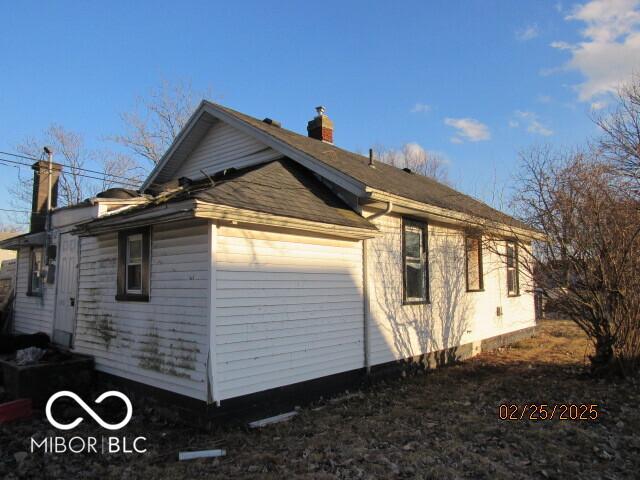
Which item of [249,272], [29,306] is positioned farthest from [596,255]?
[29,306]

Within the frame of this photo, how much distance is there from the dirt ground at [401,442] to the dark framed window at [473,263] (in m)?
4.09

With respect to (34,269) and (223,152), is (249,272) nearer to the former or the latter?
(223,152)

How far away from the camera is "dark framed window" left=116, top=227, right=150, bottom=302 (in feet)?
25.0

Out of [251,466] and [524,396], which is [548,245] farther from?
[251,466]

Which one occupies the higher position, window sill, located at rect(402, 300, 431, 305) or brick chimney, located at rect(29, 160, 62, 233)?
brick chimney, located at rect(29, 160, 62, 233)

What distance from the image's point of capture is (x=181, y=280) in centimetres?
692

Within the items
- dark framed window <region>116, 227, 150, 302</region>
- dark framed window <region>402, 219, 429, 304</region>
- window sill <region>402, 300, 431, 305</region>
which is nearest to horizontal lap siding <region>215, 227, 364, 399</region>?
window sill <region>402, 300, 431, 305</region>

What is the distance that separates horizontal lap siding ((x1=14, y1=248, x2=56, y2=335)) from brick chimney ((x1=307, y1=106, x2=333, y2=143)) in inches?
325

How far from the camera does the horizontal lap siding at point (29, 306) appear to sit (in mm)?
10570

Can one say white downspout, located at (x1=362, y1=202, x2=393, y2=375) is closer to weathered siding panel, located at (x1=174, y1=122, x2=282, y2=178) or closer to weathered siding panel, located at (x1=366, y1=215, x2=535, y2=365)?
weathered siding panel, located at (x1=366, y1=215, x2=535, y2=365)

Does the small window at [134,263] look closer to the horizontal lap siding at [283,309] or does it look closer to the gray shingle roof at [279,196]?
the gray shingle roof at [279,196]

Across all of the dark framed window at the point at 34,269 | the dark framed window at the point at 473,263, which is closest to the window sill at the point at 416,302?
the dark framed window at the point at 473,263

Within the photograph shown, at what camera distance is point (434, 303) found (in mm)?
10758
